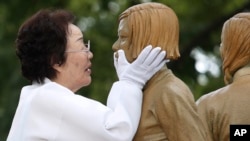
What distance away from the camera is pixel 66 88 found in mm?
7168

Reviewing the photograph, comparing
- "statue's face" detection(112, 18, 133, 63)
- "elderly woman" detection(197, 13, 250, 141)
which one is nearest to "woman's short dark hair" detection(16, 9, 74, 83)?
"statue's face" detection(112, 18, 133, 63)

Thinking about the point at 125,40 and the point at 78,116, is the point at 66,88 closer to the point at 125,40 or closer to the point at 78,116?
the point at 78,116

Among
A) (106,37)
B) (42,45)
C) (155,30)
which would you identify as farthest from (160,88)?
(106,37)

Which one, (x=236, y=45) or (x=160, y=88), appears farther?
(x=236, y=45)

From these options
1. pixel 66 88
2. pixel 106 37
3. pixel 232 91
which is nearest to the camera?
pixel 232 91

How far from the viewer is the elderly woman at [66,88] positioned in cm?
699

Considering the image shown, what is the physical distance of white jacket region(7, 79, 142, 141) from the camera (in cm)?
697

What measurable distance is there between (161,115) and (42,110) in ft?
2.38

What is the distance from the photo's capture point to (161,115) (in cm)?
686

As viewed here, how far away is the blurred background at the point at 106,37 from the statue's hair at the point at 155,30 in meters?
7.26

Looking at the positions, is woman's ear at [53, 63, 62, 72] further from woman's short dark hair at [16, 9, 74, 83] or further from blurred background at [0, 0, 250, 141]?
blurred background at [0, 0, 250, 141]

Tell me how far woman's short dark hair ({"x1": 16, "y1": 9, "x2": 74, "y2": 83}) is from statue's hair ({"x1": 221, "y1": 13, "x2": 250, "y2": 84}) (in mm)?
956

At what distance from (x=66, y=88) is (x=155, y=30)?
2.10 feet

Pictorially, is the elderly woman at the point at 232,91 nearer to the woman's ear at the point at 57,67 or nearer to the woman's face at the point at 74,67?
the woman's face at the point at 74,67
